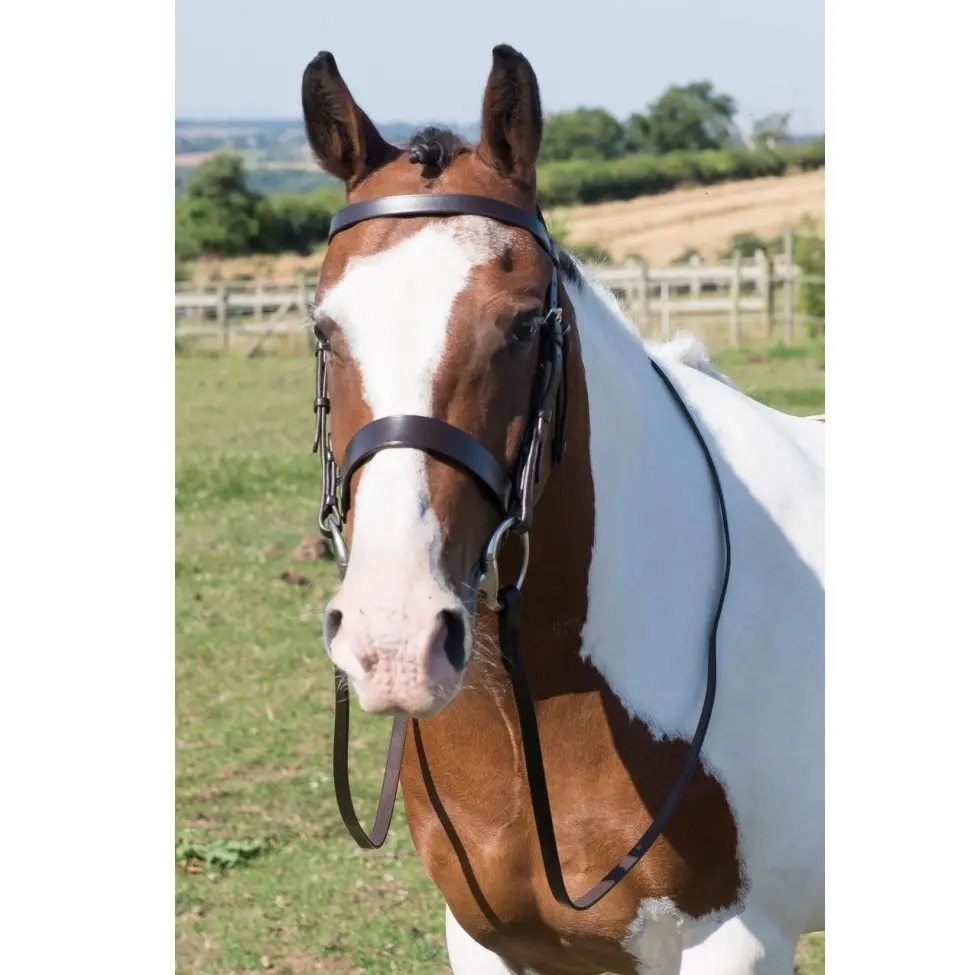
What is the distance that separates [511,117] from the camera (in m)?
2.32

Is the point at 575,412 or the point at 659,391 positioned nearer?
the point at 575,412

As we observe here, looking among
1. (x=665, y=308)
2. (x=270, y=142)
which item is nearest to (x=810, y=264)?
(x=665, y=308)

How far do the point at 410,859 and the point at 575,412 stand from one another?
2883 millimetres

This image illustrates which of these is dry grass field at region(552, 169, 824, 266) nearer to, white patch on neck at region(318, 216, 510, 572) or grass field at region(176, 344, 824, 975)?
grass field at region(176, 344, 824, 975)

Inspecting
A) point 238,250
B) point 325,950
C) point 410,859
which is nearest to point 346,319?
point 325,950

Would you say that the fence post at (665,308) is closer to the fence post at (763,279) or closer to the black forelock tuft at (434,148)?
the fence post at (763,279)

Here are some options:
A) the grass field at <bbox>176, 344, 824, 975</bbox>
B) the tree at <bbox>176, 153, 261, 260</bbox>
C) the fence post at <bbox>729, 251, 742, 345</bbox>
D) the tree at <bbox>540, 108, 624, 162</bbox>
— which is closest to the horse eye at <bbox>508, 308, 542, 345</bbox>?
the grass field at <bbox>176, 344, 824, 975</bbox>

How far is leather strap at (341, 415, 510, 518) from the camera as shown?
204 cm

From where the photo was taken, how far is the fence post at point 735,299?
57.8 ft

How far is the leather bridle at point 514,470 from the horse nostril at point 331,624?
16 cm

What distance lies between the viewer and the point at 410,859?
4898 mm

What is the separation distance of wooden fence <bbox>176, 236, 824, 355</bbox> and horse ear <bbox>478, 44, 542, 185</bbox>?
7.75 m

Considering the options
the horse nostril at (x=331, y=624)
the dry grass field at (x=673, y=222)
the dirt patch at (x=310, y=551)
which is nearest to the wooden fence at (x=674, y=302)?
the dry grass field at (x=673, y=222)
